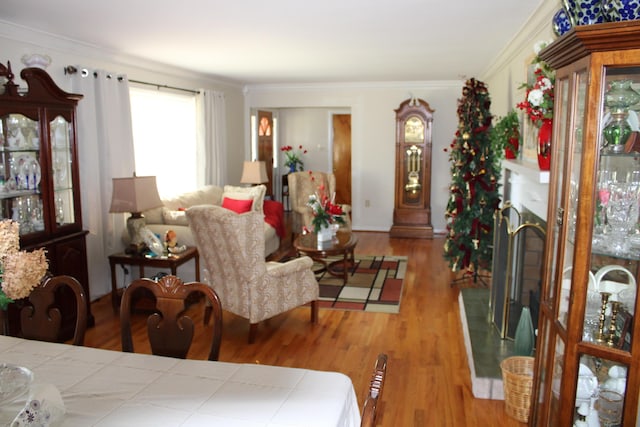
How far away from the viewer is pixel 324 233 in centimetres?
532

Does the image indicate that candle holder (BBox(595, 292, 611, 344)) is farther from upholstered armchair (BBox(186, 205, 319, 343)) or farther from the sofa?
the sofa

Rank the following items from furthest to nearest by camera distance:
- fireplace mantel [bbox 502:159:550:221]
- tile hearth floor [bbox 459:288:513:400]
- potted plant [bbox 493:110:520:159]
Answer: potted plant [bbox 493:110:520:159], tile hearth floor [bbox 459:288:513:400], fireplace mantel [bbox 502:159:550:221]

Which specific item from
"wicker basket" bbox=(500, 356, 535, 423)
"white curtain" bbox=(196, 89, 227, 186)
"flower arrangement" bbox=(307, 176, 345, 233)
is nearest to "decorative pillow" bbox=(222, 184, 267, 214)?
"white curtain" bbox=(196, 89, 227, 186)

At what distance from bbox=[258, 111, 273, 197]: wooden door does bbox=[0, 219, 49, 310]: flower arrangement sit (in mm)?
7661

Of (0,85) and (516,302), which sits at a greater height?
(0,85)

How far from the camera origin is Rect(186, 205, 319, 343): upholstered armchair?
143 inches

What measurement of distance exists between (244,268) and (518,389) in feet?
6.36

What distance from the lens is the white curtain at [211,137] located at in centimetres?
684

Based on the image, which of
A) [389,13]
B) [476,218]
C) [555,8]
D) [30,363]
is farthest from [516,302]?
[30,363]

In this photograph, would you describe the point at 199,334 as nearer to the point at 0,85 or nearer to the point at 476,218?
the point at 0,85

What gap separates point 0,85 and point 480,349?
3612 mm

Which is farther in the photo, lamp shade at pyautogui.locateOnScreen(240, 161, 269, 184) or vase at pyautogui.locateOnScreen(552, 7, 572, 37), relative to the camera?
lamp shade at pyautogui.locateOnScreen(240, 161, 269, 184)

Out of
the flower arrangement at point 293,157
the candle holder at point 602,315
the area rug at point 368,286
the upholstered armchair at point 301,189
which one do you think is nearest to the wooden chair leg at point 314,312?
the area rug at point 368,286

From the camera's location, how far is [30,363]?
1826mm
